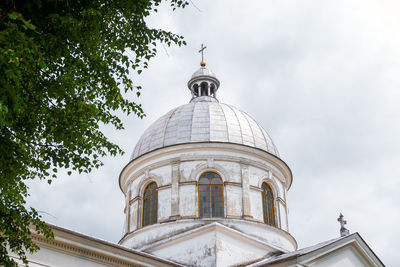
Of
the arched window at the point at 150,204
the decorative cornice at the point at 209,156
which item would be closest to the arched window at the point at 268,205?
the decorative cornice at the point at 209,156

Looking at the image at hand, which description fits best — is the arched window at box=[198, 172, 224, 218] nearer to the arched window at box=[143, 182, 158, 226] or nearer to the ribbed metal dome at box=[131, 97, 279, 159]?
the ribbed metal dome at box=[131, 97, 279, 159]

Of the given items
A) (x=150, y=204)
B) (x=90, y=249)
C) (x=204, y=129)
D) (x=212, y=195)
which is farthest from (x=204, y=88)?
(x=90, y=249)

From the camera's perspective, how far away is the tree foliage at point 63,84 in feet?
23.8

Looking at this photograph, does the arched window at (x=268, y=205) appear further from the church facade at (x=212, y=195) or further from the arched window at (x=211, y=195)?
the arched window at (x=211, y=195)

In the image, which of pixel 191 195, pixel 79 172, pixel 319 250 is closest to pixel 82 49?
pixel 79 172

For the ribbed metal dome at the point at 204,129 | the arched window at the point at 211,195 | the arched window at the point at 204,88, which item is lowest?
the arched window at the point at 211,195

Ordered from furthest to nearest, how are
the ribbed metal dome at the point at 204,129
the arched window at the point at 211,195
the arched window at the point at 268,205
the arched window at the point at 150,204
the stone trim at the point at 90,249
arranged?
the ribbed metal dome at the point at 204,129
the arched window at the point at 268,205
the arched window at the point at 150,204
the arched window at the point at 211,195
the stone trim at the point at 90,249

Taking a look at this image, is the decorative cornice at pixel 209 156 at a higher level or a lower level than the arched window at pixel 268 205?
higher

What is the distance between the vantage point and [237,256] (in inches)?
739

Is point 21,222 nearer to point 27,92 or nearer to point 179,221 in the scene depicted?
point 27,92

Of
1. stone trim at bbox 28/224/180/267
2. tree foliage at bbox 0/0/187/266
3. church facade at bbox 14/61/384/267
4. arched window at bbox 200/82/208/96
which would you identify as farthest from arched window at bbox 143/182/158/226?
tree foliage at bbox 0/0/187/266

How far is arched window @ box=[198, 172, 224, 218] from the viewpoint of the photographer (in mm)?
20812

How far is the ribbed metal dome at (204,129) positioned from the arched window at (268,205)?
2193 mm

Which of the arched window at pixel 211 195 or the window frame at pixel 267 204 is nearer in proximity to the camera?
the arched window at pixel 211 195
